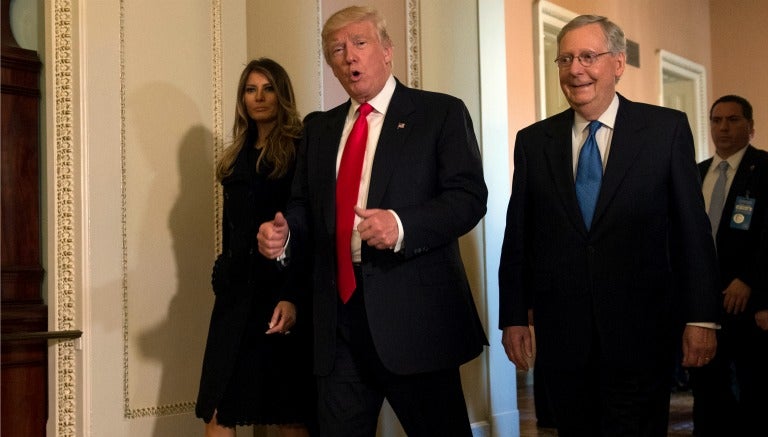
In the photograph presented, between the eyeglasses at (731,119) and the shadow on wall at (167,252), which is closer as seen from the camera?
the shadow on wall at (167,252)

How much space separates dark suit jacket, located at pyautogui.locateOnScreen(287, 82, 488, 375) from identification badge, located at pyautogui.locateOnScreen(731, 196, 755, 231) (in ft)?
6.92

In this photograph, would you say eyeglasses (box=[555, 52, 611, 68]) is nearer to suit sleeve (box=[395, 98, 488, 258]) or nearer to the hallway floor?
suit sleeve (box=[395, 98, 488, 258])

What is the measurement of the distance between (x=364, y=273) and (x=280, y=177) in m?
0.92

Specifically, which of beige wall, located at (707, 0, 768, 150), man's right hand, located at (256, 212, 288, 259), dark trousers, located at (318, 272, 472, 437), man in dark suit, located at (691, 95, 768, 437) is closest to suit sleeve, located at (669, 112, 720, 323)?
dark trousers, located at (318, 272, 472, 437)

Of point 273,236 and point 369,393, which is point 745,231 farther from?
point 273,236

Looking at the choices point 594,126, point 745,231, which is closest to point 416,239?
point 594,126

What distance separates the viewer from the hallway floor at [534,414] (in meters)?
4.93

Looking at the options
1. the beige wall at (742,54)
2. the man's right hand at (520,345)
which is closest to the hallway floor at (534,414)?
the man's right hand at (520,345)

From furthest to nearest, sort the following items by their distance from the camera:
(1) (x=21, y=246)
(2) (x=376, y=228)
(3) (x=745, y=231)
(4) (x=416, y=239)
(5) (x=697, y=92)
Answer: (5) (x=697, y=92) → (3) (x=745, y=231) → (1) (x=21, y=246) → (4) (x=416, y=239) → (2) (x=376, y=228)

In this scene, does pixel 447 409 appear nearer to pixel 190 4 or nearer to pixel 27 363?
pixel 27 363

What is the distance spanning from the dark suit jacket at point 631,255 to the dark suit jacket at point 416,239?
220 millimetres

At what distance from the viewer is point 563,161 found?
8.54ft

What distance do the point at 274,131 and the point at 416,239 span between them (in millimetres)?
A: 1176

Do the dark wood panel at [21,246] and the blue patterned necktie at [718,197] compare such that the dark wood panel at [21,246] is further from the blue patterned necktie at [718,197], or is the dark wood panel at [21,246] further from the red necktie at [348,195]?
the blue patterned necktie at [718,197]
